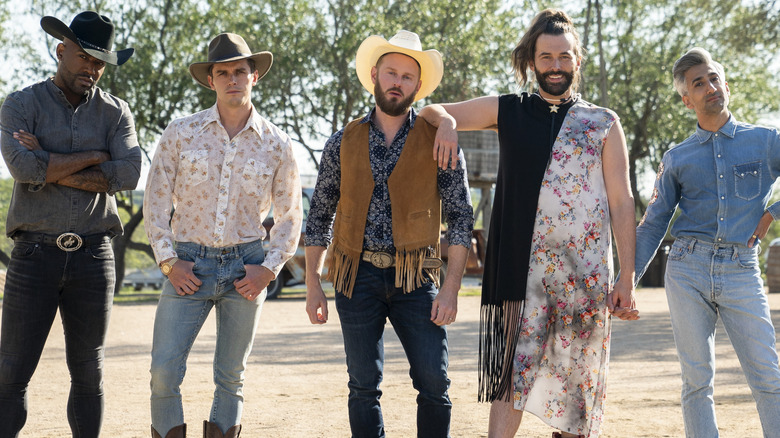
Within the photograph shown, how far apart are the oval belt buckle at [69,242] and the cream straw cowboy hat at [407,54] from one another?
157 cm

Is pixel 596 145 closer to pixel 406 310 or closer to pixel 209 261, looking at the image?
pixel 406 310

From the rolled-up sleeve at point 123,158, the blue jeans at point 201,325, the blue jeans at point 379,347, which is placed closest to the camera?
the blue jeans at point 379,347

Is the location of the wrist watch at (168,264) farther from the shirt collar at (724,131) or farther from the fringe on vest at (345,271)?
the shirt collar at (724,131)

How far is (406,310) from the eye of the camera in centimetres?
415

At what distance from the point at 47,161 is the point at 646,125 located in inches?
1290

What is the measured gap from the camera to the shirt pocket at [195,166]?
14.6ft

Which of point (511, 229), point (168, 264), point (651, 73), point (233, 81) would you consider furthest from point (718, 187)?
point (651, 73)

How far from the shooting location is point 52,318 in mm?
4496

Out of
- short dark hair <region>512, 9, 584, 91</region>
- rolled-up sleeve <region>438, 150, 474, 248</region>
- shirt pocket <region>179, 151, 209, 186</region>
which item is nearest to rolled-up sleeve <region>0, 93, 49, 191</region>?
shirt pocket <region>179, 151, 209, 186</region>

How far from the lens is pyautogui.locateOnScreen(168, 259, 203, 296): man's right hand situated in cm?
431

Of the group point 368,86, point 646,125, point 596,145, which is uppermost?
point 646,125

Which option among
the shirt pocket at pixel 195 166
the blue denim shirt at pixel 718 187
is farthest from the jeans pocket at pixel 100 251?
the blue denim shirt at pixel 718 187

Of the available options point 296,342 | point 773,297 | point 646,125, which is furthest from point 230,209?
point 646,125

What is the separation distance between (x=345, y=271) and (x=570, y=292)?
3.29 ft
